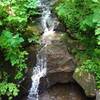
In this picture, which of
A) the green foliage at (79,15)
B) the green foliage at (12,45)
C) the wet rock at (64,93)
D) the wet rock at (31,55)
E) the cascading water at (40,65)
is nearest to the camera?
the green foliage at (79,15)

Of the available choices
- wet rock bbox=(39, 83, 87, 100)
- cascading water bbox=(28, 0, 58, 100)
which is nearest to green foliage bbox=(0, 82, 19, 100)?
cascading water bbox=(28, 0, 58, 100)

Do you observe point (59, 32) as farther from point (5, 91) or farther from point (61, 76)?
point (5, 91)

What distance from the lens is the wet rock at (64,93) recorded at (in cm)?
784

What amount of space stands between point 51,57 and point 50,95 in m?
1.07

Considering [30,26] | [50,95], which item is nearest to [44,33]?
[30,26]

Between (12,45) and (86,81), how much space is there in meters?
2.13

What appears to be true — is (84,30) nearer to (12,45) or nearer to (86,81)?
(86,81)

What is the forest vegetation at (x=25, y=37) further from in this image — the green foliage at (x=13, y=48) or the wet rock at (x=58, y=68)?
the wet rock at (x=58, y=68)

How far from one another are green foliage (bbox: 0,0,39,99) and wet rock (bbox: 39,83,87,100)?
87 centimetres

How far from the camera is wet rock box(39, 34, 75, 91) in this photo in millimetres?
7950

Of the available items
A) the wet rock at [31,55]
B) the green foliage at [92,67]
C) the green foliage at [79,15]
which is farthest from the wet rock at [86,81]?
the wet rock at [31,55]

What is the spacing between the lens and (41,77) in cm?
811

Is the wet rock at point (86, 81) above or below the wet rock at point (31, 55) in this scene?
below

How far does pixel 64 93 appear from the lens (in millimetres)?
7953
